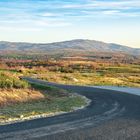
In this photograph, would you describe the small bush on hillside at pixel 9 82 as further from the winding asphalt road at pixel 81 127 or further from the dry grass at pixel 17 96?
the winding asphalt road at pixel 81 127

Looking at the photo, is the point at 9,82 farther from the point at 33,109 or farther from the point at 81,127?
the point at 81,127

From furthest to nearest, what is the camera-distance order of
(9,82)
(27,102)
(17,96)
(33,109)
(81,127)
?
(9,82)
(17,96)
(27,102)
(33,109)
(81,127)

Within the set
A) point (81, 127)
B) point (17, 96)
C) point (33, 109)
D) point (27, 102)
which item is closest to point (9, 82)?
point (17, 96)

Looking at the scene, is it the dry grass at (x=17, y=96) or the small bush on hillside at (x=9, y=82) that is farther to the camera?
the small bush on hillside at (x=9, y=82)

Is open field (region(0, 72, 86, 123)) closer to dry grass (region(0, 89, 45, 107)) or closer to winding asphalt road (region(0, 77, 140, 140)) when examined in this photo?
dry grass (region(0, 89, 45, 107))

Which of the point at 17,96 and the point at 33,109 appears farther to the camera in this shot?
the point at 17,96

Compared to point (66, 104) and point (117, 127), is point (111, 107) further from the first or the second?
point (117, 127)

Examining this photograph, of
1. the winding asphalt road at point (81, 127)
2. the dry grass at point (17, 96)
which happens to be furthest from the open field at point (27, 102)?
the winding asphalt road at point (81, 127)

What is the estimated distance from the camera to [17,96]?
3547cm

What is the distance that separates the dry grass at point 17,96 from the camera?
3317 centimetres

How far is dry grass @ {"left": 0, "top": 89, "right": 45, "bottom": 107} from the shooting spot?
33175 mm

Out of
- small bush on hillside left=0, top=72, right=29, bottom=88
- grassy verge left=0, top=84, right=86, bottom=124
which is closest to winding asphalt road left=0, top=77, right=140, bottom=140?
grassy verge left=0, top=84, right=86, bottom=124

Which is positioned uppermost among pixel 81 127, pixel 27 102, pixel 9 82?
pixel 9 82

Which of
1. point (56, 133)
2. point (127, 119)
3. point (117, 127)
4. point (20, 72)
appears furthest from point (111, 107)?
point (20, 72)
